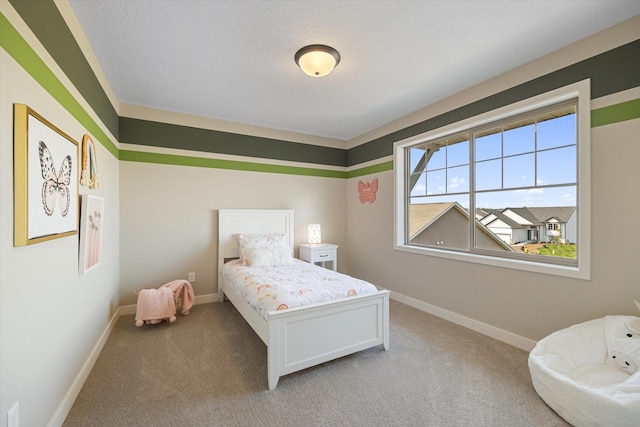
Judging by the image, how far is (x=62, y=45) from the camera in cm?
167

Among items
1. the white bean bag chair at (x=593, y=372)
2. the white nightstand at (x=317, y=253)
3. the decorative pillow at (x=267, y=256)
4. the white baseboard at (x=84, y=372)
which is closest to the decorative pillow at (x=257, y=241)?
the decorative pillow at (x=267, y=256)

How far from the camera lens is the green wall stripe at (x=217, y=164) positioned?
338 cm

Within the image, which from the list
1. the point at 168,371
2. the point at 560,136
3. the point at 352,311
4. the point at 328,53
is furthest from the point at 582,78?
the point at 168,371

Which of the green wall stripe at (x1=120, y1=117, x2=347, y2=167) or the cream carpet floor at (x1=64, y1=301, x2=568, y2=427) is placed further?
the green wall stripe at (x1=120, y1=117, x2=347, y2=167)

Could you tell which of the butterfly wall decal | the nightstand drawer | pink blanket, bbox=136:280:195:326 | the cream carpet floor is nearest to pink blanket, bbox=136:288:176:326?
pink blanket, bbox=136:280:195:326

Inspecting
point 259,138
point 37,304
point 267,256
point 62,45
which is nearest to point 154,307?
point 267,256

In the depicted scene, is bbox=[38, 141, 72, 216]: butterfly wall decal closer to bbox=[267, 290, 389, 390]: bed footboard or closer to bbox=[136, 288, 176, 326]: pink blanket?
bbox=[267, 290, 389, 390]: bed footboard

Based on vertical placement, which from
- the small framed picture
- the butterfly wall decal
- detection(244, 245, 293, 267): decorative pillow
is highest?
the butterfly wall decal

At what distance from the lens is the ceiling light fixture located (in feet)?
7.11

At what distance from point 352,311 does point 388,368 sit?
0.51 meters

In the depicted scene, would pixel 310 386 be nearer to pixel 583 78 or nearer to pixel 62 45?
pixel 62 45

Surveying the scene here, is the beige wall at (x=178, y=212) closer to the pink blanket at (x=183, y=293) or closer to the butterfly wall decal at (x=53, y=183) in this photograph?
the pink blanket at (x=183, y=293)

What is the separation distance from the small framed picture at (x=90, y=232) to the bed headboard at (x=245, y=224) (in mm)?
1490

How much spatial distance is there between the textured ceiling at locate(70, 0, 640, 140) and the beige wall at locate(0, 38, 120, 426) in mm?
862
